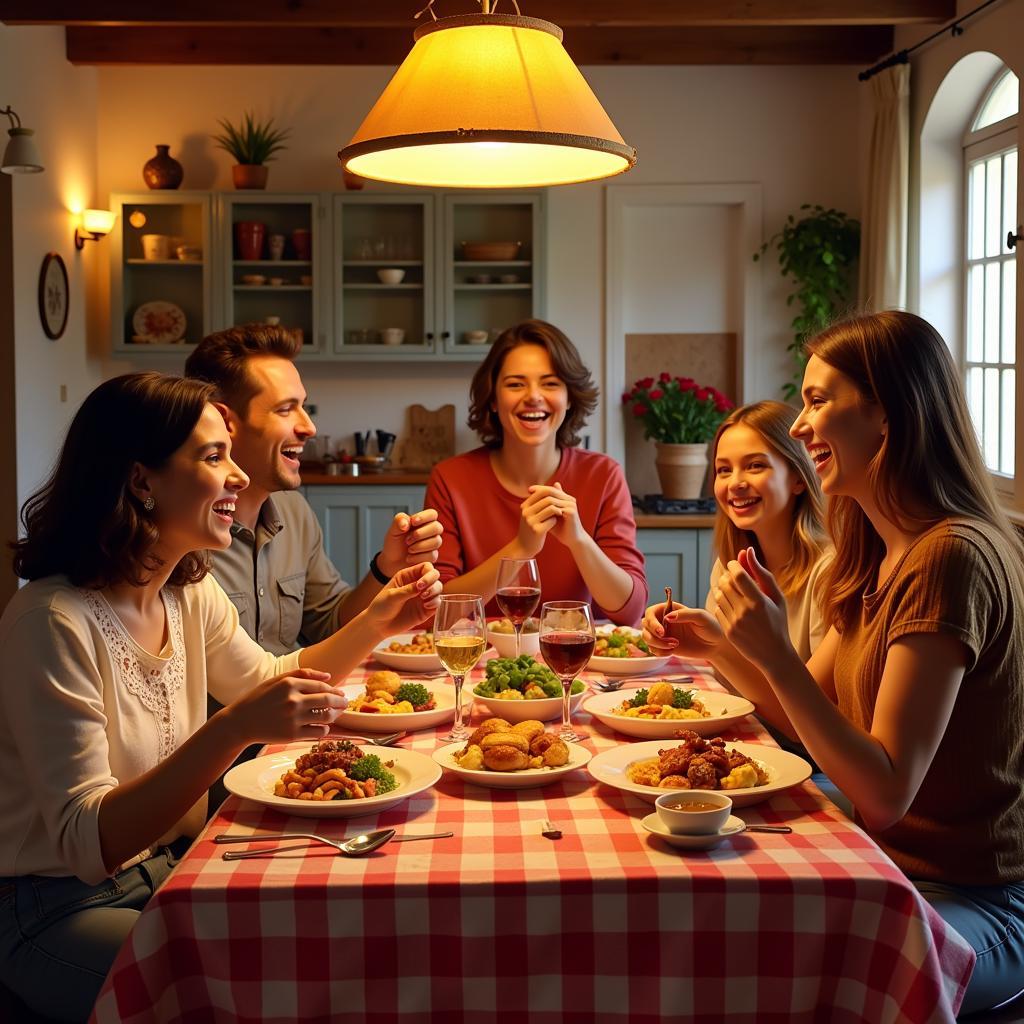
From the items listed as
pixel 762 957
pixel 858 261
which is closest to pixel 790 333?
pixel 858 261

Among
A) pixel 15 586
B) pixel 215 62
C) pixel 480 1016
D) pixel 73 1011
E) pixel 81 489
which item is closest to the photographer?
pixel 480 1016

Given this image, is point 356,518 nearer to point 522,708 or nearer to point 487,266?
point 487,266

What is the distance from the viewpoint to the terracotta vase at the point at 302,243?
5730 millimetres

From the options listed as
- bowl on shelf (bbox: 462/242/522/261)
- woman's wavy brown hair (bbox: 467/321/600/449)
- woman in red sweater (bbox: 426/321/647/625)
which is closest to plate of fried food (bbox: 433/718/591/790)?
woman in red sweater (bbox: 426/321/647/625)

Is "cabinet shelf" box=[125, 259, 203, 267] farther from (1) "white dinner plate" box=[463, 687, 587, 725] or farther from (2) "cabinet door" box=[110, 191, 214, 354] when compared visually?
(1) "white dinner plate" box=[463, 687, 587, 725]

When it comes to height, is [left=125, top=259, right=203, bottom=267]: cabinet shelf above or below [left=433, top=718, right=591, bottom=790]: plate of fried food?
above

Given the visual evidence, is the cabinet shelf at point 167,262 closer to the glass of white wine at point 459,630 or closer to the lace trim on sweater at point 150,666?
the lace trim on sweater at point 150,666

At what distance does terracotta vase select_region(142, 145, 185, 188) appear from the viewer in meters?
5.73

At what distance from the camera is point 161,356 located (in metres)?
5.96

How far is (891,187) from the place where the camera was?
16.6 ft

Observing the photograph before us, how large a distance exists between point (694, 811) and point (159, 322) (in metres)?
5.00

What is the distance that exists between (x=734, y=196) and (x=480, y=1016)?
5.21m

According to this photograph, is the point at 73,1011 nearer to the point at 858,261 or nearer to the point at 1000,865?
the point at 1000,865

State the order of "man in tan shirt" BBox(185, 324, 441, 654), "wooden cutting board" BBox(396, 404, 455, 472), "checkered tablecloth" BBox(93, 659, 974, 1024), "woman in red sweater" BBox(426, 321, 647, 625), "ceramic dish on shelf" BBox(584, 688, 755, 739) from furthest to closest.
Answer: "wooden cutting board" BBox(396, 404, 455, 472), "woman in red sweater" BBox(426, 321, 647, 625), "man in tan shirt" BBox(185, 324, 441, 654), "ceramic dish on shelf" BBox(584, 688, 755, 739), "checkered tablecloth" BBox(93, 659, 974, 1024)
